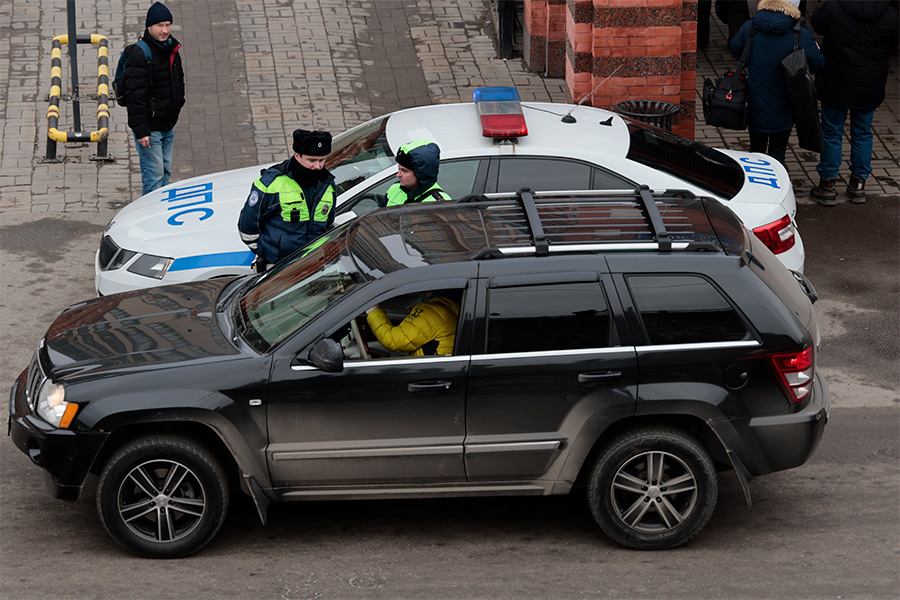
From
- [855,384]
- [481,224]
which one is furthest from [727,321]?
[855,384]

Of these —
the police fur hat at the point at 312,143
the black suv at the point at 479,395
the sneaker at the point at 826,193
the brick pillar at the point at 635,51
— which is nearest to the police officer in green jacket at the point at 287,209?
the police fur hat at the point at 312,143

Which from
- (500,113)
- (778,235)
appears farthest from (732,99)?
(500,113)

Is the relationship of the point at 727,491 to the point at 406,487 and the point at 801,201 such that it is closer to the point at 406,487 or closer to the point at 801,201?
the point at 406,487

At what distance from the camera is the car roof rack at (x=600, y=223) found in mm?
6129

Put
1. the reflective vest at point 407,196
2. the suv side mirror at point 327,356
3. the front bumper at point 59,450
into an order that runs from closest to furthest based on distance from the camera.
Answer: the suv side mirror at point 327,356 < the front bumper at point 59,450 < the reflective vest at point 407,196

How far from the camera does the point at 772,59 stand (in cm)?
1087

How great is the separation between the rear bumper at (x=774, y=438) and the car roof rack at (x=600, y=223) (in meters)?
0.95

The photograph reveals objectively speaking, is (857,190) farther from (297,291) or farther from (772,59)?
(297,291)

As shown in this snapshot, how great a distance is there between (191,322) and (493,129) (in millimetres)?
2830

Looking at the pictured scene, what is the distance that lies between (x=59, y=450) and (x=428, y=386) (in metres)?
1.92

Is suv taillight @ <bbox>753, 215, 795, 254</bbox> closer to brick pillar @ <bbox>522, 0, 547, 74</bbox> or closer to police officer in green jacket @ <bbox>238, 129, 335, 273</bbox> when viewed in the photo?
police officer in green jacket @ <bbox>238, 129, 335, 273</bbox>

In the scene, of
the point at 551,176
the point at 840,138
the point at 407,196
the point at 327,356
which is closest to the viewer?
the point at 327,356

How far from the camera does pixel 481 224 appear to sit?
21.1 ft

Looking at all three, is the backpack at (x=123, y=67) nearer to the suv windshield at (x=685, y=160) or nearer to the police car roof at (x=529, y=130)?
the police car roof at (x=529, y=130)
